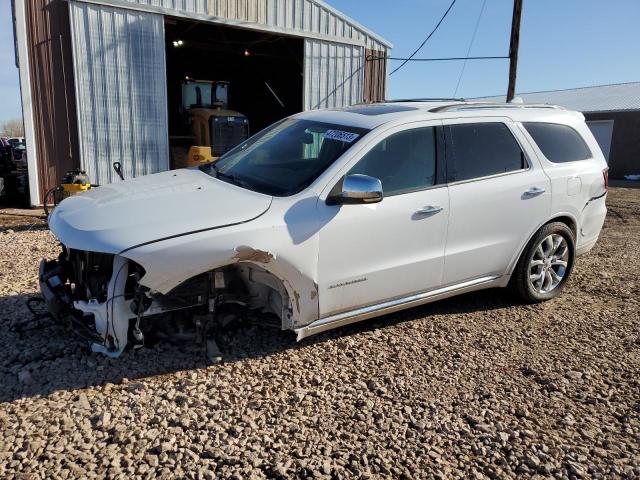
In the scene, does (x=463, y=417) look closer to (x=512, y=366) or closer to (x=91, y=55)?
(x=512, y=366)

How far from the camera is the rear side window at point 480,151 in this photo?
4.54 meters

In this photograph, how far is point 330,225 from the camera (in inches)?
148

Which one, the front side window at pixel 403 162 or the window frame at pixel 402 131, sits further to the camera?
the front side window at pixel 403 162

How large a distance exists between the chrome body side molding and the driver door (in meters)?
0.05

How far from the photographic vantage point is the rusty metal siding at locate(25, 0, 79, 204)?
9.62 metres

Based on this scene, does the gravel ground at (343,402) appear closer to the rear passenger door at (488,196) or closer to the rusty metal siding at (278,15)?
the rear passenger door at (488,196)

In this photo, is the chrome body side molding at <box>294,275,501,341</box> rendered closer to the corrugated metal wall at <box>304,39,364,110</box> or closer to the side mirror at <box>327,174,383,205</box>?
the side mirror at <box>327,174,383,205</box>

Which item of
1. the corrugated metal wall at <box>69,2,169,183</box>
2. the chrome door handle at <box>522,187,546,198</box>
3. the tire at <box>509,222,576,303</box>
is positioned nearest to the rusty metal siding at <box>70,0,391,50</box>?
the corrugated metal wall at <box>69,2,169,183</box>

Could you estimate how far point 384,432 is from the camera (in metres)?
3.12

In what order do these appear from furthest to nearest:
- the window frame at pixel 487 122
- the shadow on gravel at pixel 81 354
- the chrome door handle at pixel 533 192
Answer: the chrome door handle at pixel 533 192
the window frame at pixel 487 122
the shadow on gravel at pixel 81 354

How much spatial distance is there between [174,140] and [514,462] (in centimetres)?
1165

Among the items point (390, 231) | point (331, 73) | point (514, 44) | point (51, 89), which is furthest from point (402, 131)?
point (514, 44)

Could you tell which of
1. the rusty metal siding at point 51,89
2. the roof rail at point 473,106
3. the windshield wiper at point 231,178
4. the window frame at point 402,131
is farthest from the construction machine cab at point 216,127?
the window frame at point 402,131

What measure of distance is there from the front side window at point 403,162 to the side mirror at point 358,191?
0.75ft
